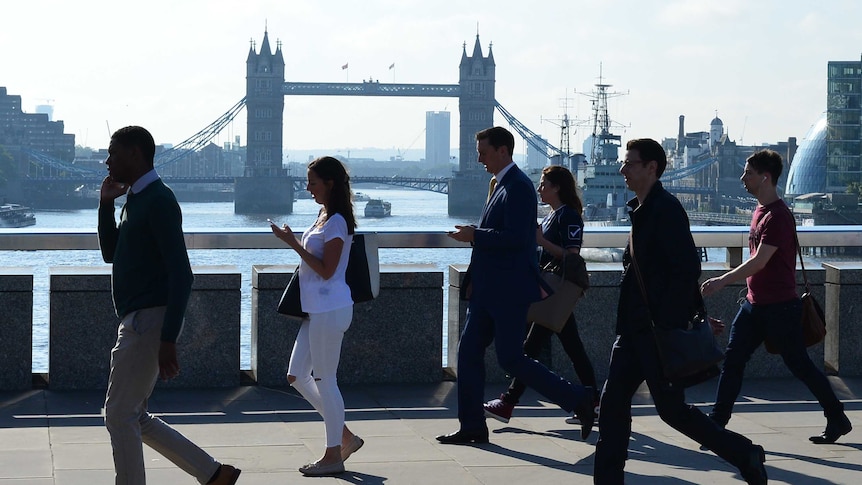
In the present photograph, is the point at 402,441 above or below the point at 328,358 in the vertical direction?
below

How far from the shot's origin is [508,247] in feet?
16.8

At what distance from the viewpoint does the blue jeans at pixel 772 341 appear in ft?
18.0

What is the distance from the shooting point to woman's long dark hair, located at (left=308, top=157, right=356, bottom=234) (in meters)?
4.84


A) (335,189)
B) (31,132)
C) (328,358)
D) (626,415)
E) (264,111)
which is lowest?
(626,415)

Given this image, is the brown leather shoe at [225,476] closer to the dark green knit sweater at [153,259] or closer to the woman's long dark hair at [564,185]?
the dark green knit sweater at [153,259]

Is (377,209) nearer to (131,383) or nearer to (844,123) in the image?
(844,123)

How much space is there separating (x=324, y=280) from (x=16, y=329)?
207 cm

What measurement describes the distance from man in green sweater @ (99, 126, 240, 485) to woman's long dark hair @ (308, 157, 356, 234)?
886 mm

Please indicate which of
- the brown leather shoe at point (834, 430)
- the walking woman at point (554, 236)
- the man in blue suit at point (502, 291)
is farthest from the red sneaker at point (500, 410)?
the brown leather shoe at point (834, 430)

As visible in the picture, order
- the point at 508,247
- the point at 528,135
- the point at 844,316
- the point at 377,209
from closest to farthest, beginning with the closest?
1. the point at 508,247
2. the point at 844,316
3. the point at 377,209
4. the point at 528,135

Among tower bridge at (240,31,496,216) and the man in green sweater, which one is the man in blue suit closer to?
the man in green sweater

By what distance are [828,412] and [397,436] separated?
1719 millimetres

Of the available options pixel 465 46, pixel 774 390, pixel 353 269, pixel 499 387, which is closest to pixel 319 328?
pixel 353 269

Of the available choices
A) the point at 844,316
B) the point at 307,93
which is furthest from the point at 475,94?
the point at 844,316
